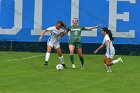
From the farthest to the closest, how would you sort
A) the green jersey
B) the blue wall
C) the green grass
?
the blue wall
the green jersey
the green grass

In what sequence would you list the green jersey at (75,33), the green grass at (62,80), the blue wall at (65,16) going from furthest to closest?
1. the blue wall at (65,16)
2. the green jersey at (75,33)
3. the green grass at (62,80)

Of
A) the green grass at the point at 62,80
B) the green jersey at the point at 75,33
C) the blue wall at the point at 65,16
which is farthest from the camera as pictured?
the blue wall at the point at 65,16

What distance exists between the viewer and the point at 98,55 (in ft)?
99.2

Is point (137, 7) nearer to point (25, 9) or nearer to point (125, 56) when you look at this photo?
point (125, 56)

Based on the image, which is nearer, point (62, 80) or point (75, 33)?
point (62, 80)

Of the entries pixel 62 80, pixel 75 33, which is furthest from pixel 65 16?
pixel 62 80

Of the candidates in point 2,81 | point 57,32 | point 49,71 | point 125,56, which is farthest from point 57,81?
point 125,56

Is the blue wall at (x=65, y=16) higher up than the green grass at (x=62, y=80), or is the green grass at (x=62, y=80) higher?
the blue wall at (x=65, y=16)

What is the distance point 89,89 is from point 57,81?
2191mm

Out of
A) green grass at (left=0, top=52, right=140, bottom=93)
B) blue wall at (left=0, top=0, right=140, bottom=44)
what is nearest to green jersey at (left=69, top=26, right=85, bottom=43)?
green grass at (left=0, top=52, right=140, bottom=93)

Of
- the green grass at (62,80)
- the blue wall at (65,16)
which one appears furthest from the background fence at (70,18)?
the green grass at (62,80)

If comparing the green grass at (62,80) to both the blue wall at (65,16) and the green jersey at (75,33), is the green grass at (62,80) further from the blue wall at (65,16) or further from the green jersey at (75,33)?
the blue wall at (65,16)

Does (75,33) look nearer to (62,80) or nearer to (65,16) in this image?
(62,80)

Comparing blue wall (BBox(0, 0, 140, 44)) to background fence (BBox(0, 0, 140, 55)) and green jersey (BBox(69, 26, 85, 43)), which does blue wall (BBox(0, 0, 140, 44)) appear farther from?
green jersey (BBox(69, 26, 85, 43))
